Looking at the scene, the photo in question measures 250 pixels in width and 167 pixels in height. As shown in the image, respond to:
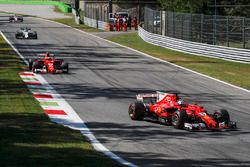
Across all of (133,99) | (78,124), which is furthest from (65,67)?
(78,124)

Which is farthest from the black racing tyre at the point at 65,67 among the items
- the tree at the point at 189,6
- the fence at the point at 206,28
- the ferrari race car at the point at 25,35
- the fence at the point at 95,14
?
the fence at the point at 95,14

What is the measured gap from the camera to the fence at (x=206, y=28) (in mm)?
40219

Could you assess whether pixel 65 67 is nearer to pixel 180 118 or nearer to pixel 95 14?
pixel 180 118

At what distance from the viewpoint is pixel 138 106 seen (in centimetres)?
1850

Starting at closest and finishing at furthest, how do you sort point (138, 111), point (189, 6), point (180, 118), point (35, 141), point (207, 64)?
point (35, 141) → point (180, 118) → point (138, 111) → point (207, 64) → point (189, 6)

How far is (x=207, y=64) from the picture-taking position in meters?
38.0

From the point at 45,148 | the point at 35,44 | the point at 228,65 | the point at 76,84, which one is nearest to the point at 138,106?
the point at 45,148

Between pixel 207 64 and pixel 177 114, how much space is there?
2108 centimetres

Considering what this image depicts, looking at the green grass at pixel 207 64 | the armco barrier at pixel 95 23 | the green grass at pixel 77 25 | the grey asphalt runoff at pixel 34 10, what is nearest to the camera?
the green grass at pixel 207 64

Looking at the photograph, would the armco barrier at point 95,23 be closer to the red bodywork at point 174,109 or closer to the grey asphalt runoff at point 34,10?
the grey asphalt runoff at point 34,10

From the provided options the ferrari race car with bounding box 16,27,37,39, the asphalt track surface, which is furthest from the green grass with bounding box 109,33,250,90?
the ferrari race car with bounding box 16,27,37,39

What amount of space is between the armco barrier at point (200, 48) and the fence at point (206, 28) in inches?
21.5

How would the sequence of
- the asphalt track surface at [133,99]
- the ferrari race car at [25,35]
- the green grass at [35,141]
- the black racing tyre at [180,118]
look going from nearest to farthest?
the green grass at [35,141], the asphalt track surface at [133,99], the black racing tyre at [180,118], the ferrari race car at [25,35]

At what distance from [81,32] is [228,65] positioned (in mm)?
29553
